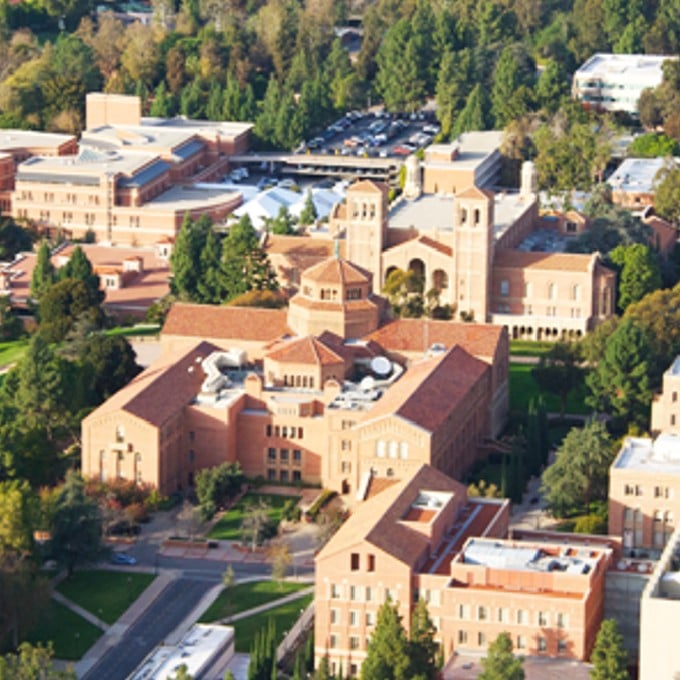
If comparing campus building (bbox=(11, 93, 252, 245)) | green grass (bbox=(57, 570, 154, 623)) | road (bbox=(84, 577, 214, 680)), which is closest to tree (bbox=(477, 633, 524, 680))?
road (bbox=(84, 577, 214, 680))

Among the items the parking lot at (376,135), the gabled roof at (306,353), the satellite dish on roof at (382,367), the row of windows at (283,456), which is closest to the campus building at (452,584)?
the row of windows at (283,456)

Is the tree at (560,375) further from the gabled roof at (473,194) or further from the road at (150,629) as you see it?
the road at (150,629)

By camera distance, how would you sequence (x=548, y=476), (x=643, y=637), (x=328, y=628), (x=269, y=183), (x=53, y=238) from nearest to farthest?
(x=643, y=637), (x=328, y=628), (x=548, y=476), (x=53, y=238), (x=269, y=183)

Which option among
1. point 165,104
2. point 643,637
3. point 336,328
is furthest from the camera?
point 165,104

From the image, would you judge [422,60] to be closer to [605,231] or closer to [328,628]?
[605,231]

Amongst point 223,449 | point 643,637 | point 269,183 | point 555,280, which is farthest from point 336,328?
point 269,183

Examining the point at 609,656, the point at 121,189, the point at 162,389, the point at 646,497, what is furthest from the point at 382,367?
the point at 121,189
